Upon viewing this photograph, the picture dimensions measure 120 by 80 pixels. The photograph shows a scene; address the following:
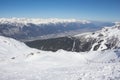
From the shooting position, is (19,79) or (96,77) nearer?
(96,77)

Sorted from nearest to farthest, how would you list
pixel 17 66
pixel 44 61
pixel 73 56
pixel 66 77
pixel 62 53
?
pixel 66 77
pixel 17 66
pixel 44 61
pixel 73 56
pixel 62 53

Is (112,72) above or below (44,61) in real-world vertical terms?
above

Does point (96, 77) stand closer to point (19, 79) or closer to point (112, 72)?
point (112, 72)

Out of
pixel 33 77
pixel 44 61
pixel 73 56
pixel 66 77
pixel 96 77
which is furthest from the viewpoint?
pixel 73 56

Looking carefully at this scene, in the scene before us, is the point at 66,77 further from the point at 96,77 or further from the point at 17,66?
the point at 17,66

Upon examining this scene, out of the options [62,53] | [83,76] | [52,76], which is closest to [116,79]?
[83,76]

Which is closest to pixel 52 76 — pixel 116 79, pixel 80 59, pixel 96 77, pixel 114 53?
pixel 96 77
